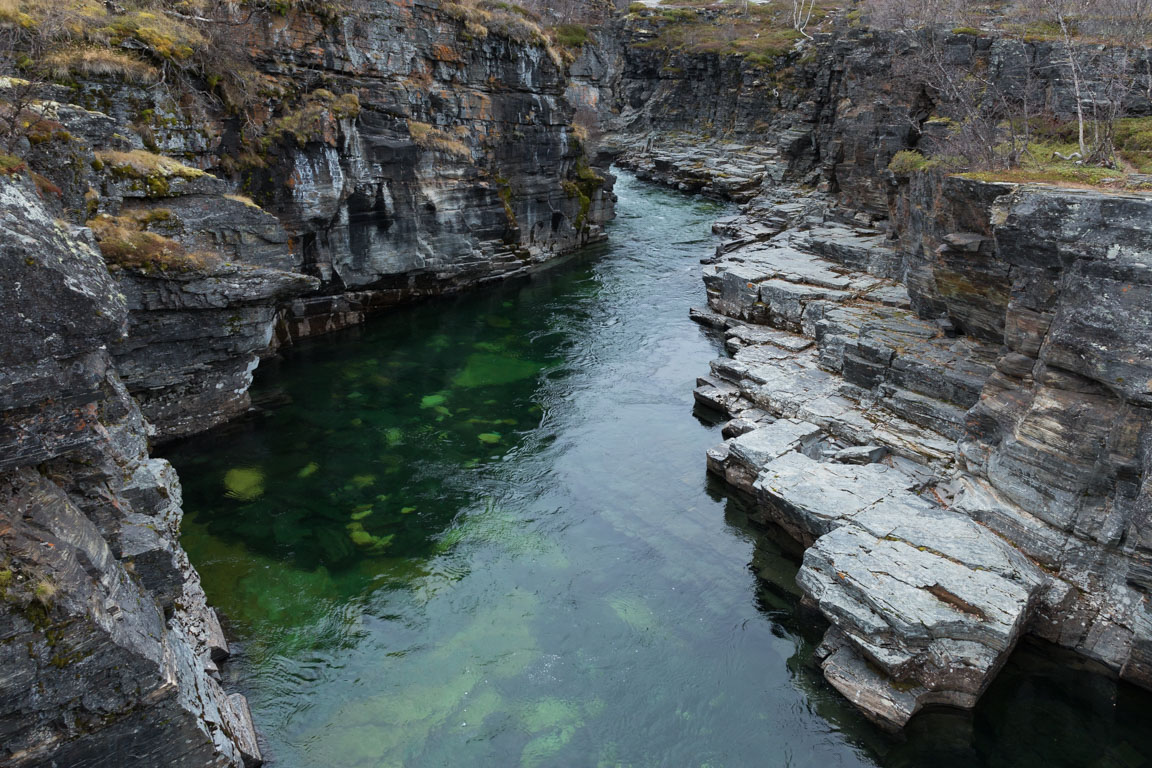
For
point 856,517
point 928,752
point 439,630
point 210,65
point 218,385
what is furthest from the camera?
point 210,65

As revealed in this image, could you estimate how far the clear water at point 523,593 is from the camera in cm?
1093

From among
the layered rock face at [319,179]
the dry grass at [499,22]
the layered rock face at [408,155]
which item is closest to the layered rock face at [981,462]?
the layered rock face at [319,179]

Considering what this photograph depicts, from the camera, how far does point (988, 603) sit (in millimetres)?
11617

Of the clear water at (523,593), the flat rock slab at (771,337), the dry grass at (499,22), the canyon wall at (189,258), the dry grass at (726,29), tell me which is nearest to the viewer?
the canyon wall at (189,258)

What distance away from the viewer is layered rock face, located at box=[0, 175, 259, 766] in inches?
261

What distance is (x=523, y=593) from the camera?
45.3 feet

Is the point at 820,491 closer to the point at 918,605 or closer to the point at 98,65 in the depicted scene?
the point at 918,605

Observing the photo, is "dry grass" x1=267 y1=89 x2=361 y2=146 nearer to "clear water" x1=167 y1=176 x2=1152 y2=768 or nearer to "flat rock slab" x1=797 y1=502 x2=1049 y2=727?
"clear water" x1=167 y1=176 x2=1152 y2=768

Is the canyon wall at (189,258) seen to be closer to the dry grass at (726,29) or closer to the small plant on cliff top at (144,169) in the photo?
the small plant on cliff top at (144,169)

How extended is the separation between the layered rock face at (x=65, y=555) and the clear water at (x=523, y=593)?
3462 mm

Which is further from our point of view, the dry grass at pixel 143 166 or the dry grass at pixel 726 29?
the dry grass at pixel 726 29

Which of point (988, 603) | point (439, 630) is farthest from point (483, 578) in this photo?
point (988, 603)

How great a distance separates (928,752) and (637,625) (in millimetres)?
5006

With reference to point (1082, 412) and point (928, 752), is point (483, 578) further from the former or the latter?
point (1082, 412)
